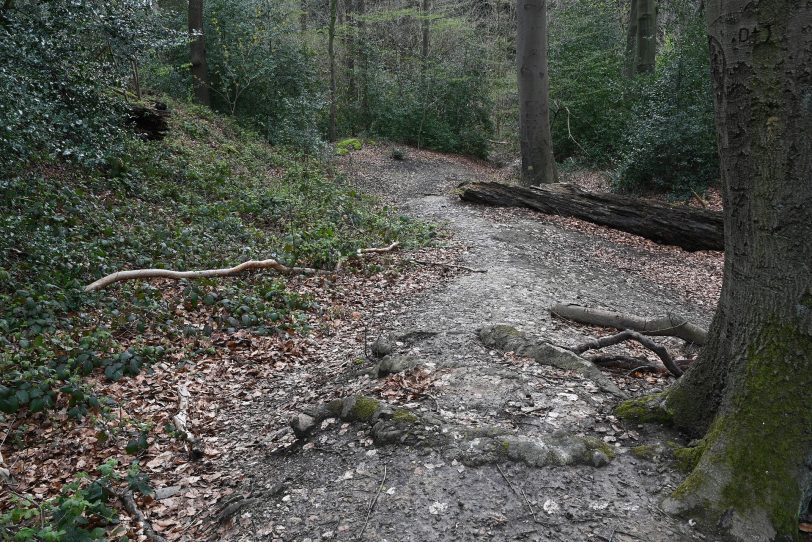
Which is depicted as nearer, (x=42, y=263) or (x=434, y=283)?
(x=42, y=263)

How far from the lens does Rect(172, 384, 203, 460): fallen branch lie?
454 cm

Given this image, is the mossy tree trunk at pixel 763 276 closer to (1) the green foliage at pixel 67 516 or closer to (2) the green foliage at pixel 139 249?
(1) the green foliage at pixel 67 516

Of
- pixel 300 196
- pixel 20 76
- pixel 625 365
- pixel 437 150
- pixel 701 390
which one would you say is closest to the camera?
pixel 701 390

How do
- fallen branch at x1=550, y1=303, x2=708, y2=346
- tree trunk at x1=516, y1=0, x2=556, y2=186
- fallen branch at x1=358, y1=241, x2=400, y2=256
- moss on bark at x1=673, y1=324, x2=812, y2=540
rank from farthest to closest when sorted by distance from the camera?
tree trunk at x1=516, y1=0, x2=556, y2=186, fallen branch at x1=358, y1=241, x2=400, y2=256, fallen branch at x1=550, y1=303, x2=708, y2=346, moss on bark at x1=673, y1=324, x2=812, y2=540

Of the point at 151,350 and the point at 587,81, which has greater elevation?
the point at 587,81

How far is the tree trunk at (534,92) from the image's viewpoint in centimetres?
1337

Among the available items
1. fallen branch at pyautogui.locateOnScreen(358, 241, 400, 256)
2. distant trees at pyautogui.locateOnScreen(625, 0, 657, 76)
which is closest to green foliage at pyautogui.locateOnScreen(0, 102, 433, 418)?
fallen branch at pyautogui.locateOnScreen(358, 241, 400, 256)

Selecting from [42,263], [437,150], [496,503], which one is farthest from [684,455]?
[437,150]

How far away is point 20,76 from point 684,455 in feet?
26.9

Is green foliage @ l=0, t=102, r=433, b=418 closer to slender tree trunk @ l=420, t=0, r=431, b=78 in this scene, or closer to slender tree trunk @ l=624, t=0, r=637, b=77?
slender tree trunk @ l=624, t=0, r=637, b=77

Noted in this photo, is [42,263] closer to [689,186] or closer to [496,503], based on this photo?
[496,503]

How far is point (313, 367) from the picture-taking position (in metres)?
6.07

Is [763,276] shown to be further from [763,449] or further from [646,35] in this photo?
[646,35]

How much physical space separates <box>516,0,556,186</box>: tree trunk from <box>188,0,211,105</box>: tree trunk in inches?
353
